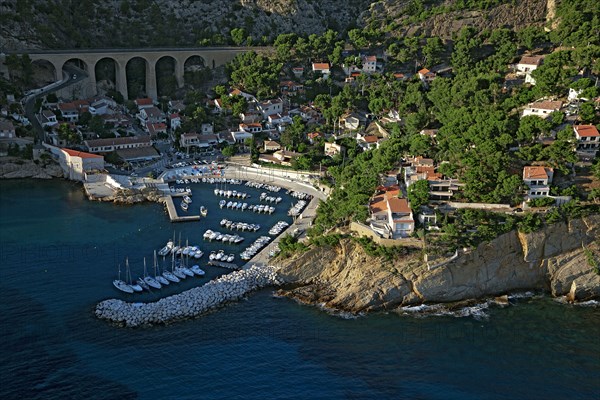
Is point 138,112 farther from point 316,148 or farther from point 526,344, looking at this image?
point 526,344

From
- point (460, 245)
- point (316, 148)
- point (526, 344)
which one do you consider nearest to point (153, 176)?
point (316, 148)

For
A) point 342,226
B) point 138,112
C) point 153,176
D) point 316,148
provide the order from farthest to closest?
1. point 138,112
2. point 316,148
3. point 153,176
4. point 342,226

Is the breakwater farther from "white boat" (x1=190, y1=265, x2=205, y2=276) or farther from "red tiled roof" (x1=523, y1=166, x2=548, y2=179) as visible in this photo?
"red tiled roof" (x1=523, y1=166, x2=548, y2=179)

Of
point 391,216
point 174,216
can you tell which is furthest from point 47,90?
point 391,216

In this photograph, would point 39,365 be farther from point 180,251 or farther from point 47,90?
point 47,90

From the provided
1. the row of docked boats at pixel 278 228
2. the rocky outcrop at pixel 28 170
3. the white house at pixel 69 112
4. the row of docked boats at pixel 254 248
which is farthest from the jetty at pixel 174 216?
the white house at pixel 69 112

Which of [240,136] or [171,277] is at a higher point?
[240,136]

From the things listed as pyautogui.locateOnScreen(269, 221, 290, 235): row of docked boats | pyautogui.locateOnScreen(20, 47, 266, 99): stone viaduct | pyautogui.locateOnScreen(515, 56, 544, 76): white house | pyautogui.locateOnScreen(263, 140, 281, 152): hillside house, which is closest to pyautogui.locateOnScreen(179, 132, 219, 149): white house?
pyautogui.locateOnScreen(263, 140, 281, 152): hillside house
